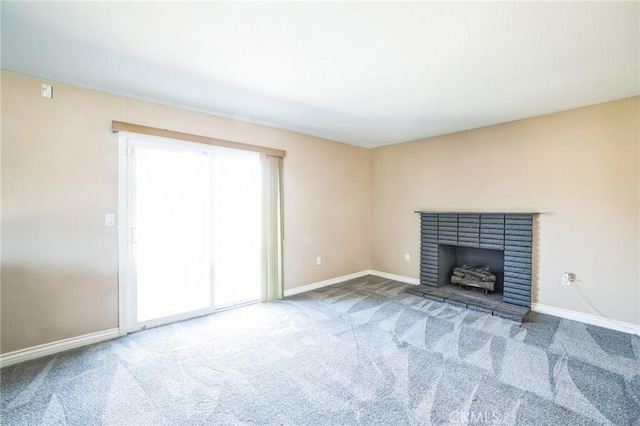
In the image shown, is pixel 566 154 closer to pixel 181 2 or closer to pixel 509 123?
pixel 509 123

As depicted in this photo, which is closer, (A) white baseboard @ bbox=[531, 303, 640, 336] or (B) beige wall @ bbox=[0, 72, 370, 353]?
(B) beige wall @ bbox=[0, 72, 370, 353]

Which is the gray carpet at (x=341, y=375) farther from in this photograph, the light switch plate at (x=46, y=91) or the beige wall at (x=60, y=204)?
the light switch plate at (x=46, y=91)

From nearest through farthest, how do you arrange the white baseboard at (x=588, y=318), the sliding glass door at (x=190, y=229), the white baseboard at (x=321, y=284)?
the white baseboard at (x=588, y=318), the sliding glass door at (x=190, y=229), the white baseboard at (x=321, y=284)

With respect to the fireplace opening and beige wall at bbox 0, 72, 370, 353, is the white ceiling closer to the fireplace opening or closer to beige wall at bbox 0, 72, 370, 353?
beige wall at bbox 0, 72, 370, 353

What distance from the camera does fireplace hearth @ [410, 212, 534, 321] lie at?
3514 millimetres

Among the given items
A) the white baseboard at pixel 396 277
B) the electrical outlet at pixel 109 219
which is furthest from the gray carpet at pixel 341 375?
the white baseboard at pixel 396 277

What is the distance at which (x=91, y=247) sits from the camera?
8.91ft

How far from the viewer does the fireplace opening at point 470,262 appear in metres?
4.09

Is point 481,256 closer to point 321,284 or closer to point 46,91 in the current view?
point 321,284

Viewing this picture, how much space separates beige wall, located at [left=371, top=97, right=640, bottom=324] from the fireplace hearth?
0.17 m

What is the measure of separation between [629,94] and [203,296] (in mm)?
5138

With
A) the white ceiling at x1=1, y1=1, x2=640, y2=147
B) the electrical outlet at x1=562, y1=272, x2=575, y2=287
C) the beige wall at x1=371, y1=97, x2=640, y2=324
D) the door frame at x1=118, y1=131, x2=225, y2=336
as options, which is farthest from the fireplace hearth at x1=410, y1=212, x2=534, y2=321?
the door frame at x1=118, y1=131, x2=225, y2=336

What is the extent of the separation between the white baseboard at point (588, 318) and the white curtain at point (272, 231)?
333cm

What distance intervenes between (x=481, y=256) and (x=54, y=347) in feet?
17.1
